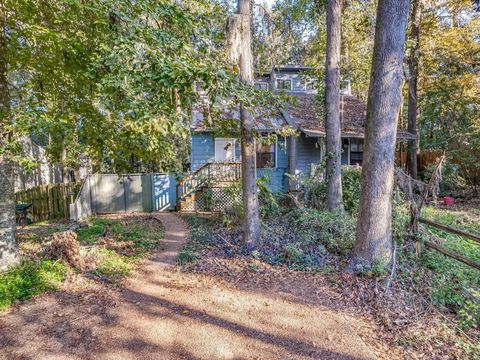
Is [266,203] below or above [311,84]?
below

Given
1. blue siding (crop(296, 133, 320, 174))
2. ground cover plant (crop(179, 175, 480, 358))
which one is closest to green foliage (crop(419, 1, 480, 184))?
blue siding (crop(296, 133, 320, 174))

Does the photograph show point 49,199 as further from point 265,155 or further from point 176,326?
point 176,326

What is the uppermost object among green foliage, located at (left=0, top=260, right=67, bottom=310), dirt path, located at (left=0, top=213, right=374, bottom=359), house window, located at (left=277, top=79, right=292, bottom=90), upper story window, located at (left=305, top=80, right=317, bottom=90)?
house window, located at (left=277, top=79, right=292, bottom=90)

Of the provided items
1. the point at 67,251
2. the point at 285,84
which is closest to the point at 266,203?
the point at 67,251

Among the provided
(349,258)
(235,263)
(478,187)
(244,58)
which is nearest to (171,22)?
(244,58)

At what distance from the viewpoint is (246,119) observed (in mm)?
6129

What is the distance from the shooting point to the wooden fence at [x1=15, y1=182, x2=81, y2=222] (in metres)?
12.0

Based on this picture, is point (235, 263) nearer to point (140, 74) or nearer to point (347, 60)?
point (140, 74)

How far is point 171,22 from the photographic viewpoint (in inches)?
201

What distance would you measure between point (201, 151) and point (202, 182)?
1.89m

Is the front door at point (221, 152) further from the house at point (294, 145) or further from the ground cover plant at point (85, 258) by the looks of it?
the ground cover plant at point (85, 258)

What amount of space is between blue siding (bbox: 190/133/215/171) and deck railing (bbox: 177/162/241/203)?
1.21 m

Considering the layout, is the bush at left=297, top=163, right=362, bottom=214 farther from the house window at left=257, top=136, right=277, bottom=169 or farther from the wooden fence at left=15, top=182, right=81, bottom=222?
the wooden fence at left=15, top=182, right=81, bottom=222

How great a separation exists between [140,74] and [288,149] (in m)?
10.8
